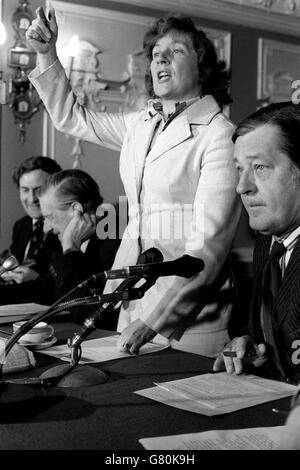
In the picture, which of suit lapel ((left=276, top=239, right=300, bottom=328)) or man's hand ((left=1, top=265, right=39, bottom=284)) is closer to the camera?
suit lapel ((left=276, top=239, right=300, bottom=328))

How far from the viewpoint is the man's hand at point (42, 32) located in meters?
2.31

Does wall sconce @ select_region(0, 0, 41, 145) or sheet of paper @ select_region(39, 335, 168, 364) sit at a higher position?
wall sconce @ select_region(0, 0, 41, 145)

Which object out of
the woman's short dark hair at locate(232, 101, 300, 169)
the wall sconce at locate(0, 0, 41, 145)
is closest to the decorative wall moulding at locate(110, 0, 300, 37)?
the wall sconce at locate(0, 0, 41, 145)

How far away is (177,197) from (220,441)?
1.16 m

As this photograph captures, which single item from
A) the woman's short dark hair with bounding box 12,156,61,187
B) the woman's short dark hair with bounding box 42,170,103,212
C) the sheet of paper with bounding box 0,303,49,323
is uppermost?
the woman's short dark hair with bounding box 12,156,61,187

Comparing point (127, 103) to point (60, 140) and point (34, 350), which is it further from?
point (34, 350)

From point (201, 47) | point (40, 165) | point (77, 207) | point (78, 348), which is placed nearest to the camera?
point (78, 348)

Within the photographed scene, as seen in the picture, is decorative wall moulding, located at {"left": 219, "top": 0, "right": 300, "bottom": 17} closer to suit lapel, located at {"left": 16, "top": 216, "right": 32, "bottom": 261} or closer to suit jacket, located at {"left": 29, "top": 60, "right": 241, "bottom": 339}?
suit lapel, located at {"left": 16, "top": 216, "right": 32, "bottom": 261}

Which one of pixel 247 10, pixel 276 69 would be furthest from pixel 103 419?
pixel 276 69

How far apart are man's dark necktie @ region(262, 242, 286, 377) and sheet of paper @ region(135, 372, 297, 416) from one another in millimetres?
164

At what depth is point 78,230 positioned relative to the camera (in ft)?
9.43

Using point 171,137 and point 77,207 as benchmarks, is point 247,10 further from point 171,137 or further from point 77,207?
point 171,137

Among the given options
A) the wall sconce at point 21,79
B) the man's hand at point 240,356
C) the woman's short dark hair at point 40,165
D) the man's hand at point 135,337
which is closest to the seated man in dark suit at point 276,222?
the man's hand at point 240,356

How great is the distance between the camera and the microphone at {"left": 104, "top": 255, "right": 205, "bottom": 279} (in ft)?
4.58
